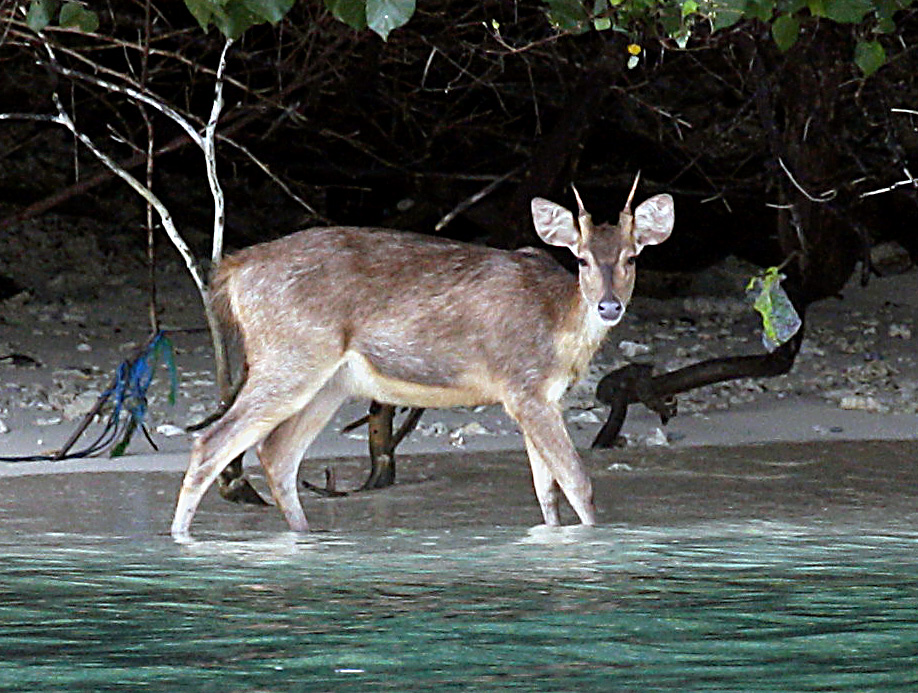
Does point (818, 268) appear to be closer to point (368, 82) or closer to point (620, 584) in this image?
point (368, 82)

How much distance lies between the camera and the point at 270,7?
6750mm

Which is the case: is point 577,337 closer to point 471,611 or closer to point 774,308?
point 774,308

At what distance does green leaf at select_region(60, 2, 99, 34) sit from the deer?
49.1 inches

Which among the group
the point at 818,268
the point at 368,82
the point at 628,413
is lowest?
the point at 628,413

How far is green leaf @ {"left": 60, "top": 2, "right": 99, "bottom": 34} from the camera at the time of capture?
721 cm

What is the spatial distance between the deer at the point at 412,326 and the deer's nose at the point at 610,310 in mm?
18

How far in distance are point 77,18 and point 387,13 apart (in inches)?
62.7

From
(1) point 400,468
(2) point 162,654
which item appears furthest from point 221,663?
(1) point 400,468

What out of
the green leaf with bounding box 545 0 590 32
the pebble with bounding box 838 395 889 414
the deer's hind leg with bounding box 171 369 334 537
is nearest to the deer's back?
the deer's hind leg with bounding box 171 369 334 537

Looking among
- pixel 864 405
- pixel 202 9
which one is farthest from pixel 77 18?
pixel 864 405

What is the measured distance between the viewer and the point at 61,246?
645 inches

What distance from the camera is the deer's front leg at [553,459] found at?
7609 millimetres

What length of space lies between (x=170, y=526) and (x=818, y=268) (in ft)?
15.2

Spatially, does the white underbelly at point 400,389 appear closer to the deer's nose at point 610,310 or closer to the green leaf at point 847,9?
the deer's nose at point 610,310
